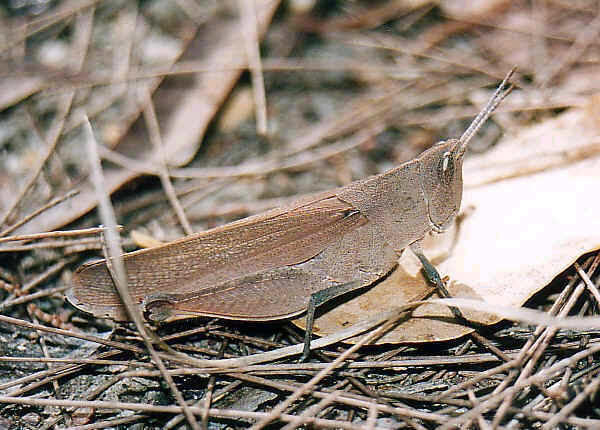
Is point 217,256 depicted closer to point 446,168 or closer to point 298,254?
point 298,254

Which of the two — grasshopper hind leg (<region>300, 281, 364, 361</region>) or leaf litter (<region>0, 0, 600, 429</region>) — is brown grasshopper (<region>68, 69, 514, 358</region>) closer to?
grasshopper hind leg (<region>300, 281, 364, 361</region>)

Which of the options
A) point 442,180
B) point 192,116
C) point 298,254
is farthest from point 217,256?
point 192,116

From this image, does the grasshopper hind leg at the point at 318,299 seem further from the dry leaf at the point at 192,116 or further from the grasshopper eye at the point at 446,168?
the dry leaf at the point at 192,116

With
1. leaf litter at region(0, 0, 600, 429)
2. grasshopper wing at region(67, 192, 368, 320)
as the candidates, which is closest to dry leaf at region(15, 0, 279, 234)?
leaf litter at region(0, 0, 600, 429)

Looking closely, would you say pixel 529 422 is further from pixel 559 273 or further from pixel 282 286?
pixel 282 286

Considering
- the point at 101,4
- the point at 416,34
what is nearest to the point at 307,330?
the point at 416,34

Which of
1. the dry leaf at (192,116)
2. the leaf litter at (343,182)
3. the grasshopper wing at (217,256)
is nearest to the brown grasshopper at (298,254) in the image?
Result: the grasshopper wing at (217,256)
